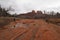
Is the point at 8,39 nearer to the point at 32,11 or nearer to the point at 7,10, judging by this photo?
the point at 7,10

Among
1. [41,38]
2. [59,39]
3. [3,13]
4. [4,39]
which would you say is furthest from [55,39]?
→ [3,13]

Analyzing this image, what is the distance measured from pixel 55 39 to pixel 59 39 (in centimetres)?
58

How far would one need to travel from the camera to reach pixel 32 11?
214 feet

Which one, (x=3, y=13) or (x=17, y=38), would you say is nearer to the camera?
(x=17, y=38)

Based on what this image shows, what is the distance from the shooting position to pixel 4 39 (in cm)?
1736

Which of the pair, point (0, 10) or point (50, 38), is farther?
point (0, 10)

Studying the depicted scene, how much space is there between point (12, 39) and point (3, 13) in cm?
3582

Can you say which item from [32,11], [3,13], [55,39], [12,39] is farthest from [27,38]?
[32,11]

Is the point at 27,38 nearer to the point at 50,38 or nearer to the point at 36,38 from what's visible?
the point at 36,38

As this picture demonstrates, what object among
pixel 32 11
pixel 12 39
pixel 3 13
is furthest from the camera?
pixel 32 11

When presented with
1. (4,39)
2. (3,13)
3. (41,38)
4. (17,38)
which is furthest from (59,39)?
(3,13)

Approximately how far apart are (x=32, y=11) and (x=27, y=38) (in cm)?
4821

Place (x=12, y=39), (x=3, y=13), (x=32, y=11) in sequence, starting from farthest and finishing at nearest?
(x=32, y=11) < (x=3, y=13) < (x=12, y=39)

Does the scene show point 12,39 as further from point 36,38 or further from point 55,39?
point 55,39
